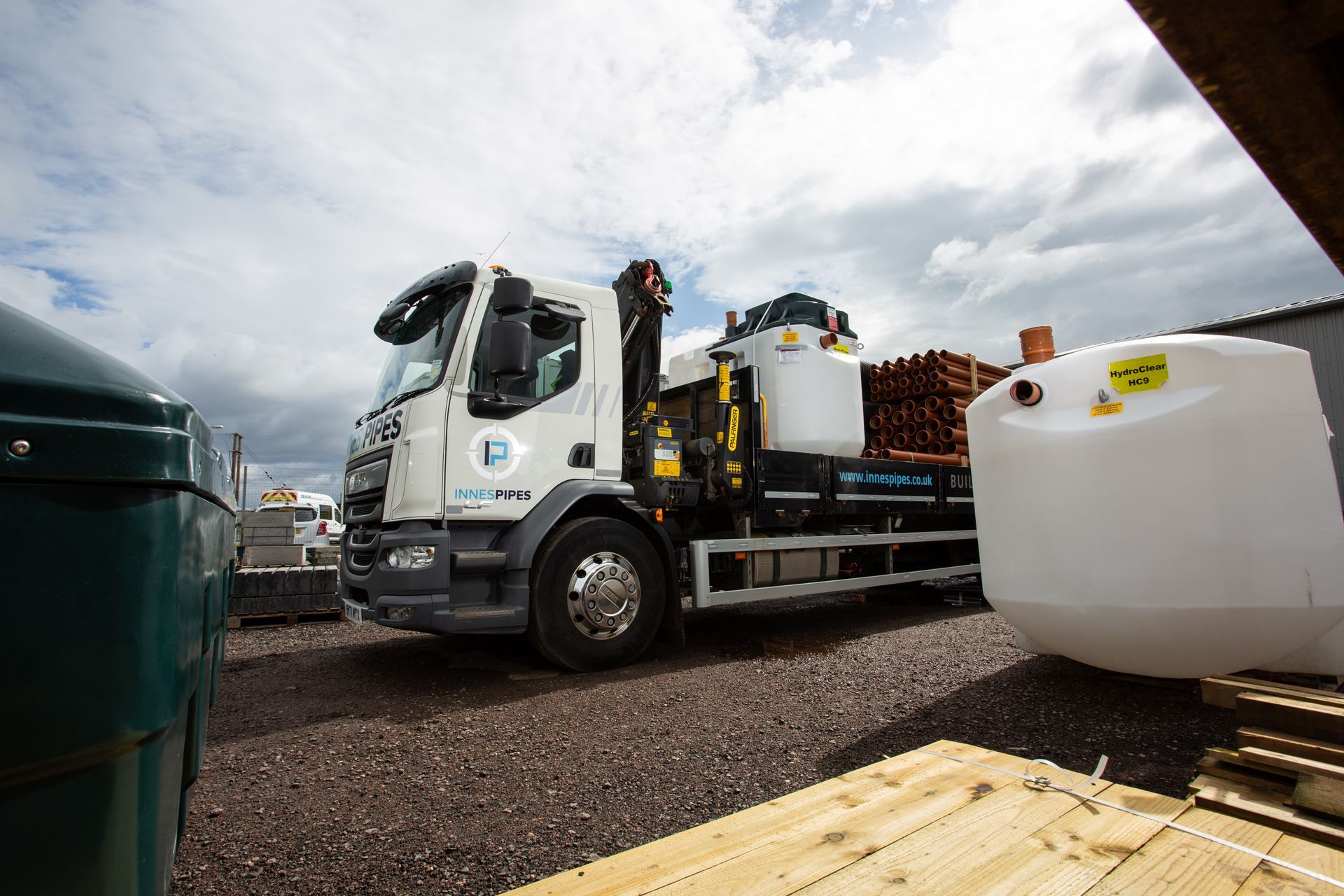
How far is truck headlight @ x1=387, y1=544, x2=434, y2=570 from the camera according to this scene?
4.45 meters

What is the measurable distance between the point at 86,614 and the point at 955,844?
1.62 m

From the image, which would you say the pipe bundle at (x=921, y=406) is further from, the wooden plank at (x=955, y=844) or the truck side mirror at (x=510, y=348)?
the wooden plank at (x=955, y=844)

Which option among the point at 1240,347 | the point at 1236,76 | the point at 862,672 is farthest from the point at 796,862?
the point at 862,672

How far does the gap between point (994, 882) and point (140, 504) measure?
1601 millimetres

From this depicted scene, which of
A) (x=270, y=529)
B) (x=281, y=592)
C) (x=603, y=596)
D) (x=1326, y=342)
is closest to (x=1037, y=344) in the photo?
(x=603, y=596)

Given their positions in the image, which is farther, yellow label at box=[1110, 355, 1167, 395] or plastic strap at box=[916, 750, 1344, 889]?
yellow label at box=[1110, 355, 1167, 395]

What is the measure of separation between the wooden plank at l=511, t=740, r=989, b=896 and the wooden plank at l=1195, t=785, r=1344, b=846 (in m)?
0.54

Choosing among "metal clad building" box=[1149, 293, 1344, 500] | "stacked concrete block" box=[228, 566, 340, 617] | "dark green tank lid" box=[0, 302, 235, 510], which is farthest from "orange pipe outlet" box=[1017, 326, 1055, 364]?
"metal clad building" box=[1149, 293, 1344, 500]

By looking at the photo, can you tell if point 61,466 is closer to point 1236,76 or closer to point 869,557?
point 1236,76

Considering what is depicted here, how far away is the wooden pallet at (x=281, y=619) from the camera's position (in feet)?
24.6

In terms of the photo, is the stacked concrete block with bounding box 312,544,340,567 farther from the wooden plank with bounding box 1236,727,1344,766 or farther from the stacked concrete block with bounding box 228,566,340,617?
the wooden plank with bounding box 1236,727,1344,766

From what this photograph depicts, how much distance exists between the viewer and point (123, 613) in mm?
941

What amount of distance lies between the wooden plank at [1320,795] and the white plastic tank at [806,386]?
4.83 metres

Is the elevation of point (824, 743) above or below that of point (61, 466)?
below
